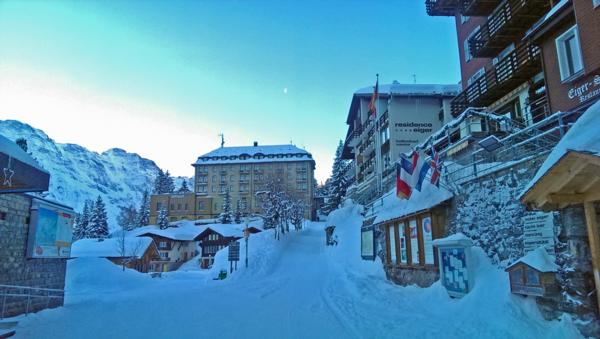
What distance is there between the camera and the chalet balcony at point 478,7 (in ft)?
70.5

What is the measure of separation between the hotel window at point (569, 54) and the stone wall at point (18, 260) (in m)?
19.3

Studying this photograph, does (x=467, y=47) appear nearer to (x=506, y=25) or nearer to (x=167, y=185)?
(x=506, y=25)

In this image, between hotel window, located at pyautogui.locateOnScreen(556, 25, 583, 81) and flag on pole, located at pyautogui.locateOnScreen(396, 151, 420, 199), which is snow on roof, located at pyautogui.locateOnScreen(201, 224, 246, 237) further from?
hotel window, located at pyautogui.locateOnScreen(556, 25, 583, 81)

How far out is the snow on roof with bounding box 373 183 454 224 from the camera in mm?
13844

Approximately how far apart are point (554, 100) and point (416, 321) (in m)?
10.2

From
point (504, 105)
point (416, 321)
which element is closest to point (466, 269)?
point (416, 321)

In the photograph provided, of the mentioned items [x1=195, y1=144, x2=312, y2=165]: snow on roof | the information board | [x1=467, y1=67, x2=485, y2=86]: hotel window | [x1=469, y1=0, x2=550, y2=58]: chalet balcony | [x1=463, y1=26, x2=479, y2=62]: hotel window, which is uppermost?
[x1=195, y1=144, x2=312, y2=165]: snow on roof

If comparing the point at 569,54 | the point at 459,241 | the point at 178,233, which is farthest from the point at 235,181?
the point at 459,241

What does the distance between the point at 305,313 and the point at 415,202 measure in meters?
6.38

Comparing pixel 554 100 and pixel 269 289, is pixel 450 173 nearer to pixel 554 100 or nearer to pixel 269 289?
pixel 554 100

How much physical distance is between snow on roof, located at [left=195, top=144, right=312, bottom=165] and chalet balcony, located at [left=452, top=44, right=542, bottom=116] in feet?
225

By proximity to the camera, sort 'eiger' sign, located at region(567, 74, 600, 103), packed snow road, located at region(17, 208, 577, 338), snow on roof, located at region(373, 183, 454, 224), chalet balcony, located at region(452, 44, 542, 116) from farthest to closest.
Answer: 1. chalet balcony, located at region(452, 44, 542, 116)
2. snow on roof, located at region(373, 183, 454, 224)
3. 'eiger' sign, located at region(567, 74, 600, 103)
4. packed snow road, located at region(17, 208, 577, 338)

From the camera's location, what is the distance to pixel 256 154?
92875mm

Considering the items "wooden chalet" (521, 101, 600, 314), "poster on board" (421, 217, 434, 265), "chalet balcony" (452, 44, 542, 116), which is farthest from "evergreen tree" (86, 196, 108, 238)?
"wooden chalet" (521, 101, 600, 314)
